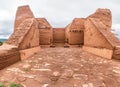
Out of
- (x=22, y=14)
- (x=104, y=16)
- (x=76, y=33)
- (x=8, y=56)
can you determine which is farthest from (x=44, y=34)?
(x=8, y=56)

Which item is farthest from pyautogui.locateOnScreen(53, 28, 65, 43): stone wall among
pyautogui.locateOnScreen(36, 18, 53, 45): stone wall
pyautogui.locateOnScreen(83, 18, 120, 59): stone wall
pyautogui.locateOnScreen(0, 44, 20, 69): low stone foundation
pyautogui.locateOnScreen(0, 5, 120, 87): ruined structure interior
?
pyautogui.locateOnScreen(0, 44, 20, 69): low stone foundation

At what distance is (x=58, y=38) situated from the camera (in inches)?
496

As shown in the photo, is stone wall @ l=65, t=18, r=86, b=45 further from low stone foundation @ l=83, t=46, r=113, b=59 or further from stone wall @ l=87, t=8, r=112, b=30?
low stone foundation @ l=83, t=46, r=113, b=59

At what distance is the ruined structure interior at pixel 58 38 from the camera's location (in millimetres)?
5110

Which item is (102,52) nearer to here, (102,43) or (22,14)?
(102,43)

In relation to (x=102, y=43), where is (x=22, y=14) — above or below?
above

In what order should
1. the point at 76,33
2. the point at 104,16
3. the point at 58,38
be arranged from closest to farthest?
the point at 104,16 < the point at 76,33 < the point at 58,38

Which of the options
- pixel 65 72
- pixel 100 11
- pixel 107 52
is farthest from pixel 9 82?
pixel 100 11

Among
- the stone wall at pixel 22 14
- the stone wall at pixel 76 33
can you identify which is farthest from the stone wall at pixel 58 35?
the stone wall at pixel 22 14

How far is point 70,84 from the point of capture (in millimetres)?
3045

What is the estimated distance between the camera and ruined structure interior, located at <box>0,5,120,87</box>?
16.8 feet

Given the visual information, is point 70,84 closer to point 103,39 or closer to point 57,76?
point 57,76

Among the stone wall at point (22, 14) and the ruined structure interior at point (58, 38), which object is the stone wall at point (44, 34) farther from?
the stone wall at point (22, 14)

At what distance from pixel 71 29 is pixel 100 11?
2449 millimetres
